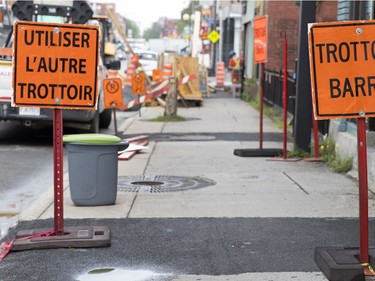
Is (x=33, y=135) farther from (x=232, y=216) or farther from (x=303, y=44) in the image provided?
(x=232, y=216)

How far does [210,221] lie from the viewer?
776 cm

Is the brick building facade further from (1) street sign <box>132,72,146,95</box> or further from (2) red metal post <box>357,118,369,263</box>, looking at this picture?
(2) red metal post <box>357,118,369,263</box>

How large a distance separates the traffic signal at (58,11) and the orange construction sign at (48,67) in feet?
35.6

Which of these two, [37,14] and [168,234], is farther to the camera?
[37,14]

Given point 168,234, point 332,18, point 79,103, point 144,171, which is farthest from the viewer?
point 332,18

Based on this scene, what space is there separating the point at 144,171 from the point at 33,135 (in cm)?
539

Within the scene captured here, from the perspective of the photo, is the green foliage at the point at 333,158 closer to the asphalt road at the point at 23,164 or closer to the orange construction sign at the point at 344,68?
the asphalt road at the point at 23,164

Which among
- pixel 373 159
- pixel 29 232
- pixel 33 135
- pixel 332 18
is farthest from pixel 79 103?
pixel 332 18

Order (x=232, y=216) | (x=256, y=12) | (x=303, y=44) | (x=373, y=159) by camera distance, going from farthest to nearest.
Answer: (x=256, y=12), (x=303, y=44), (x=373, y=159), (x=232, y=216)

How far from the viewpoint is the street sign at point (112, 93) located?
15531 mm

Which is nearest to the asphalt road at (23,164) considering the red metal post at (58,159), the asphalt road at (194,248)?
the asphalt road at (194,248)

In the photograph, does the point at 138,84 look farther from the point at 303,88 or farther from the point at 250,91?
the point at 303,88

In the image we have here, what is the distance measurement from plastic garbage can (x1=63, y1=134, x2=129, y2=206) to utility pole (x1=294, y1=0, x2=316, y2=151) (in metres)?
4.95

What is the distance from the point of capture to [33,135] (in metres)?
16.1
